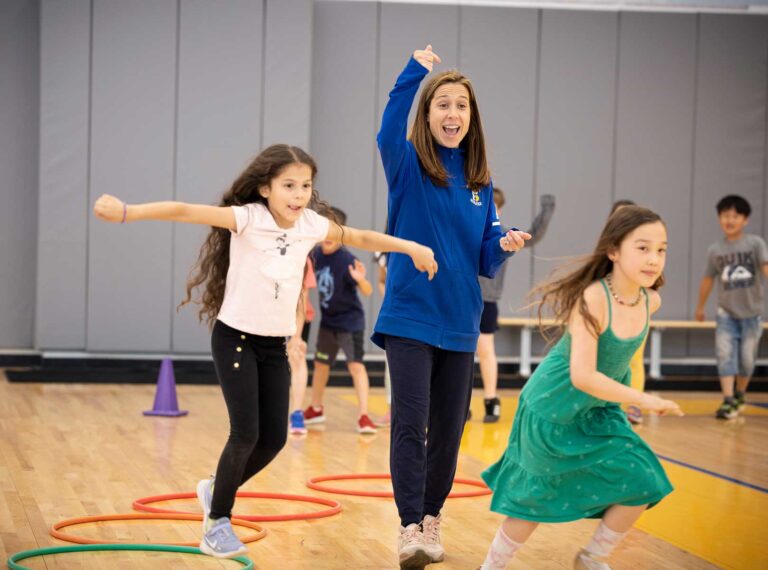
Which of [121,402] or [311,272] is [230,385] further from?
[121,402]

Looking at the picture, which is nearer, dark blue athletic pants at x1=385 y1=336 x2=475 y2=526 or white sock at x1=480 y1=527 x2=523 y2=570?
white sock at x1=480 y1=527 x2=523 y2=570

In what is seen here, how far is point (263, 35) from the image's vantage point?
11.6m

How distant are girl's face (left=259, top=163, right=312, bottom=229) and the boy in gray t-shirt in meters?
6.08

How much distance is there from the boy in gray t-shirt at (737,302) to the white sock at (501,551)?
602 centimetres

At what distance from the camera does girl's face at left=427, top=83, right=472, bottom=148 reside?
4.21 metres

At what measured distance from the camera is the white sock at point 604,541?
369 cm

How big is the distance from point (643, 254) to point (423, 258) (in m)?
0.74

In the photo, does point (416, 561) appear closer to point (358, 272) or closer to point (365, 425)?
point (358, 272)

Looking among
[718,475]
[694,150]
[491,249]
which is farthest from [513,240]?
[694,150]

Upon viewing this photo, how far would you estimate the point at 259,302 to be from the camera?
4.00m

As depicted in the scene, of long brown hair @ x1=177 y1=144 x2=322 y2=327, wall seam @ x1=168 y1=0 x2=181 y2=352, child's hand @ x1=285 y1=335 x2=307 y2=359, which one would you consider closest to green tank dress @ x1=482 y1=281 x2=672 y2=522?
long brown hair @ x1=177 y1=144 x2=322 y2=327

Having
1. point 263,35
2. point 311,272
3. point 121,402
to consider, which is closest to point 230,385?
point 311,272

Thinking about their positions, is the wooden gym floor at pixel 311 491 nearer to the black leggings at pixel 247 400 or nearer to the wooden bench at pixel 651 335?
the black leggings at pixel 247 400

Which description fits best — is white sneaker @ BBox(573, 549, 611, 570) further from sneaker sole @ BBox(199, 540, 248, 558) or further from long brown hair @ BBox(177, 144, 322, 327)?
long brown hair @ BBox(177, 144, 322, 327)
